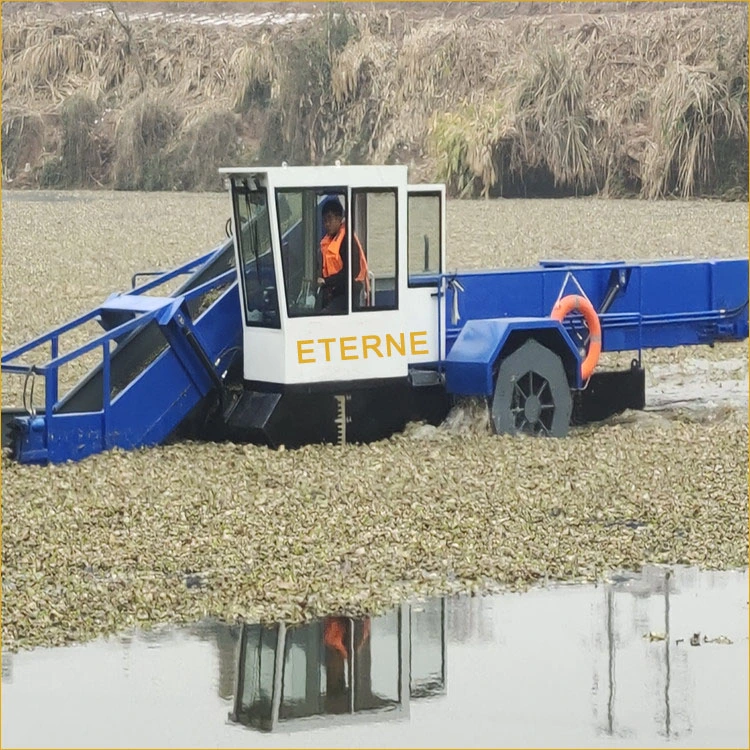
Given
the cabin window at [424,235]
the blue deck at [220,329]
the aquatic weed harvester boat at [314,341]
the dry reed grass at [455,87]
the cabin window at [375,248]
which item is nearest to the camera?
A: the blue deck at [220,329]

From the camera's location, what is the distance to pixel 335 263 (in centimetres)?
1323

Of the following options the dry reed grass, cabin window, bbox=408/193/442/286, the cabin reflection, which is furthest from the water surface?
the dry reed grass

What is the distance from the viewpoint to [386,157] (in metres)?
44.3

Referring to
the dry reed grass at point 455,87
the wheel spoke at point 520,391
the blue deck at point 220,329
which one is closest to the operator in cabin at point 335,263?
the blue deck at point 220,329

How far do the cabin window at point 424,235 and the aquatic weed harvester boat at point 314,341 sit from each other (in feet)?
0.04

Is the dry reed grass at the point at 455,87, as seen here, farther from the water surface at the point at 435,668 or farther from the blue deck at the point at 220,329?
the water surface at the point at 435,668

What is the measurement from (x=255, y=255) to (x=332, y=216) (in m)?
0.60

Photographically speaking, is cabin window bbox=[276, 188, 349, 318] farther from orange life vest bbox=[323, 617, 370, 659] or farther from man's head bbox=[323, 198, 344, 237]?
orange life vest bbox=[323, 617, 370, 659]

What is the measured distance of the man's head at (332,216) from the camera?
13211 millimetres

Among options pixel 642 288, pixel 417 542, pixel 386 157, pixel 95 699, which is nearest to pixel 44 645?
pixel 95 699

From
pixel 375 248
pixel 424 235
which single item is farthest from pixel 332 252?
pixel 424 235

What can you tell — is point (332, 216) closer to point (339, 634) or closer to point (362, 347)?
point (362, 347)

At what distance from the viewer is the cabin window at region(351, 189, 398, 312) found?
1333cm

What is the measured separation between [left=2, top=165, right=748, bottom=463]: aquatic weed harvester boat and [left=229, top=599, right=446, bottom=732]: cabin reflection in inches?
158
